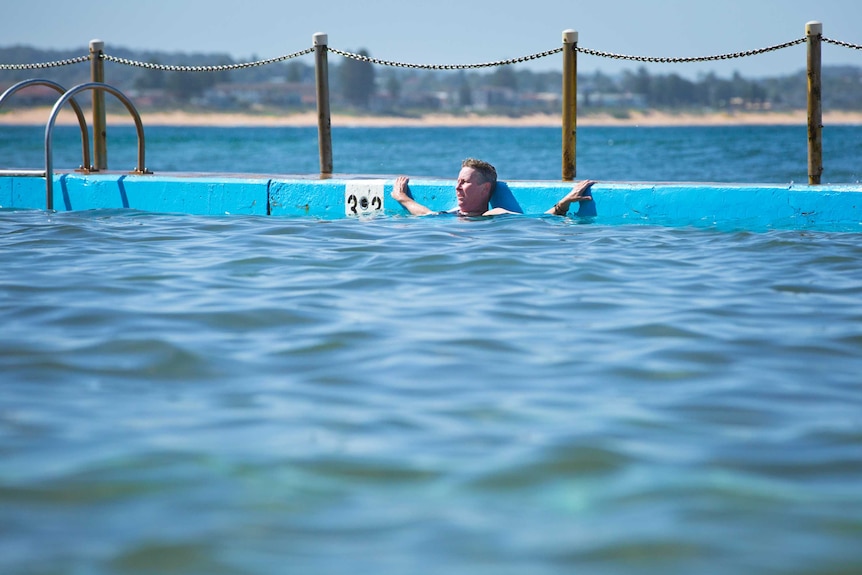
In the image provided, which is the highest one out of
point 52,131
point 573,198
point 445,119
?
point 445,119

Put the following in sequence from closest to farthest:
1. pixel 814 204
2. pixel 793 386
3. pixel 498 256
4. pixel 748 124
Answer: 1. pixel 793 386
2. pixel 498 256
3. pixel 814 204
4. pixel 748 124

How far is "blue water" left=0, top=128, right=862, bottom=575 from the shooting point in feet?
6.81

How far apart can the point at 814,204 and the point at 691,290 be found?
9.32ft

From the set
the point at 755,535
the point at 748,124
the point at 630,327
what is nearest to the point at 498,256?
the point at 630,327

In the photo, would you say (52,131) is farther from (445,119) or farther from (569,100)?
(445,119)

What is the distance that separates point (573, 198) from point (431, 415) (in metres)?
4.90

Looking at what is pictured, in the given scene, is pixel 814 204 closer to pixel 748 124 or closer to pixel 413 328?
pixel 413 328

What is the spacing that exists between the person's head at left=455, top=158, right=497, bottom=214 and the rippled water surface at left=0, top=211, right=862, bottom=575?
2303mm

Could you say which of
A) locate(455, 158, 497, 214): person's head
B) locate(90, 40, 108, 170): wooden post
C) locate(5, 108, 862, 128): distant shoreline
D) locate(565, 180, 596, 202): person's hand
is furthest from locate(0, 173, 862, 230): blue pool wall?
locate(5, 108, 862, 128): distant shoreline

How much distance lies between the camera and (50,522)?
2174 millimetres

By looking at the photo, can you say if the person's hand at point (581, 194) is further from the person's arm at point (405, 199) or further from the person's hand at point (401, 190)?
the person's hand at point (401, 190)

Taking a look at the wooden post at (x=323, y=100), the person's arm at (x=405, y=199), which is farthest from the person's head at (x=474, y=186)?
the wooden post at (x=323, y=100)

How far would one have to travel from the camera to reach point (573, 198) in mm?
7496

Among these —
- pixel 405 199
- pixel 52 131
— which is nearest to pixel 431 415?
pixel 405 199
